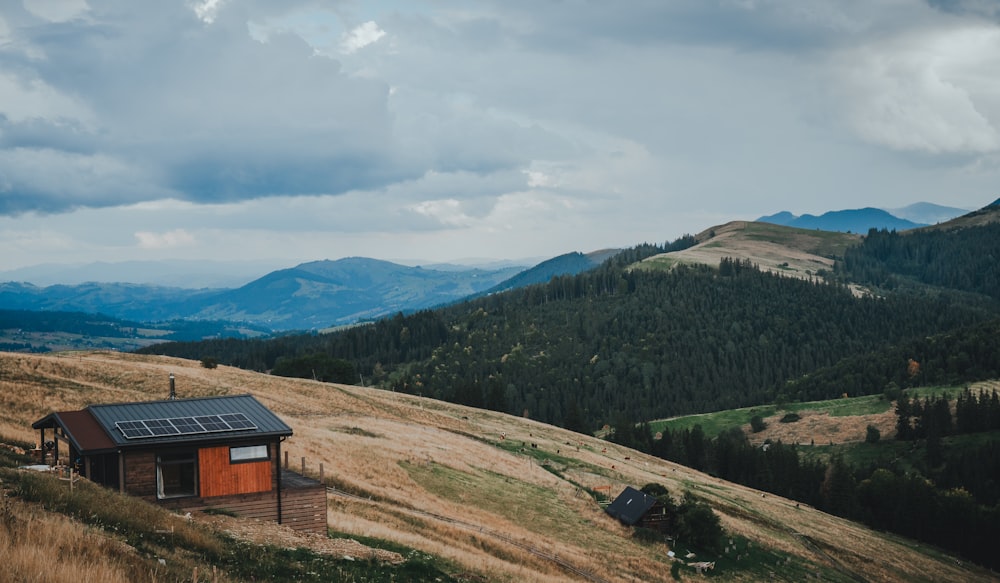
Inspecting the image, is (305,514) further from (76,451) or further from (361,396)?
(361,396)

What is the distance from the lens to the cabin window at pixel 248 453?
35.0 meters

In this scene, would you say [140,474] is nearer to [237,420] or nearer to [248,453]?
[248,453]

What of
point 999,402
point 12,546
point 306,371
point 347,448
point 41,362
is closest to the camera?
point 12,546

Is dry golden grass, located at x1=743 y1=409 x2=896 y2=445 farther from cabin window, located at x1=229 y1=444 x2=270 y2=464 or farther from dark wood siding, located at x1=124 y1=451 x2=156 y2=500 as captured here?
dark wood siding, located at x1=124 y1=451 x2=156 y2=500

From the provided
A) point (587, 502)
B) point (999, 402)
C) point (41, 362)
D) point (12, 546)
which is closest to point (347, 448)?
point (587, 502)

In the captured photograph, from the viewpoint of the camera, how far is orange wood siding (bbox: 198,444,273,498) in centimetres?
3441

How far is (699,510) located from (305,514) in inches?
1654

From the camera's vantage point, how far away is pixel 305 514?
35.5m

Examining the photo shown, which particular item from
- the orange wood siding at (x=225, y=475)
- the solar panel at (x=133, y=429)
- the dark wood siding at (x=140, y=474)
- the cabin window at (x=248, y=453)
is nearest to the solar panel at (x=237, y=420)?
the cabin window at (x=248, y=453)

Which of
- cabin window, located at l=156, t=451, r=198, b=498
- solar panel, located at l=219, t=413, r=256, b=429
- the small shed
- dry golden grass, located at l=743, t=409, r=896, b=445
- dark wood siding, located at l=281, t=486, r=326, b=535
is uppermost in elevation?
solar panel, located at l=219, t=413, r=256, b=429

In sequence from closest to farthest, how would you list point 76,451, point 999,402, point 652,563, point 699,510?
point 76,451 → point 652,563 → point 699,510 → point 999,402

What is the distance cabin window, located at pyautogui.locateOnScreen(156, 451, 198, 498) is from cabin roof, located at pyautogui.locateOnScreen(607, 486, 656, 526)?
1621 inches

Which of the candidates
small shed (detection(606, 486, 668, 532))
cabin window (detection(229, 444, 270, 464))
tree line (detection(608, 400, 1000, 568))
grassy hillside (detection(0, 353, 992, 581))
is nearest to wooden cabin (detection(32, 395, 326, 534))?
cabin window (detection(229, 444, 270, 464))

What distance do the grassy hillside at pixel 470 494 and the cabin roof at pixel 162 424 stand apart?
6916 millimetres
